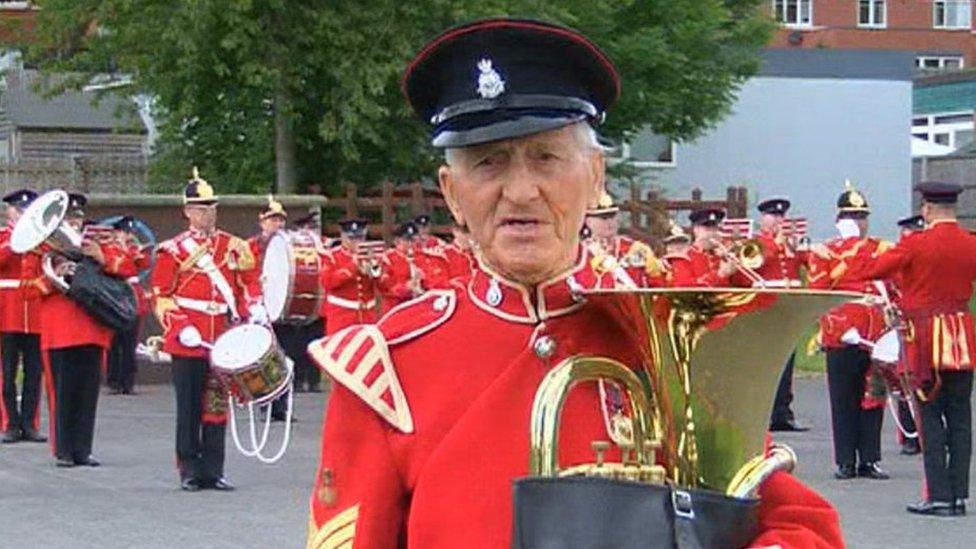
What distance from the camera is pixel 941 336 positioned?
45.7 feet

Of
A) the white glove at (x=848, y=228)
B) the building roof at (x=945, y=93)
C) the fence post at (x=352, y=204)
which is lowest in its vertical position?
the white glove at (x=848, y=228)

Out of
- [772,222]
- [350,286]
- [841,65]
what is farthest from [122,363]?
[841,65]

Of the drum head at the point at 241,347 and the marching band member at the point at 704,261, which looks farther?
the marching band member at the point at 704,261

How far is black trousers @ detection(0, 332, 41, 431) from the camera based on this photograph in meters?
18.4

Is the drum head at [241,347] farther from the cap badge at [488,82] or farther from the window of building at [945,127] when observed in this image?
the window of building at [945,127]

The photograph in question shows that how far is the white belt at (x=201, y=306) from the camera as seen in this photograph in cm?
1512

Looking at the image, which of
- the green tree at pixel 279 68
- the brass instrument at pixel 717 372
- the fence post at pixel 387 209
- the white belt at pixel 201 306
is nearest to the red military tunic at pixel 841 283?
the white belt at pixel 201 306

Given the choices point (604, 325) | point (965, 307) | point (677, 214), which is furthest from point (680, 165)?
point (604, 325)

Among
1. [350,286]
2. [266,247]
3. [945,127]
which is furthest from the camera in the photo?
[945,127]

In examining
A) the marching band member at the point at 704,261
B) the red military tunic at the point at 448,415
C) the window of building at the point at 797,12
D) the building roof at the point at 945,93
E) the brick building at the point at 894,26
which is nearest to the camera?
the red military tunic at the point at 448,415

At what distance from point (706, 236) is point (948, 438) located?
5.62 m

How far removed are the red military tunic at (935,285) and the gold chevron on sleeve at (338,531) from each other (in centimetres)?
1078

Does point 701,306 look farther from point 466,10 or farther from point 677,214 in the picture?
point 677,214

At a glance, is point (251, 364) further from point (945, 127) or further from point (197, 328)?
point (945, 127)
